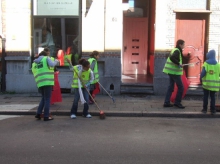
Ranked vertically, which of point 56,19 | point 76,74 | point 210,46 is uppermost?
point 56,19

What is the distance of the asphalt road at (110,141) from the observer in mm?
5027

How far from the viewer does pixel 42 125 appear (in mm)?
7195

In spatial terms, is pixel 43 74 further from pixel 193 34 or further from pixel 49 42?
pixel 193 34

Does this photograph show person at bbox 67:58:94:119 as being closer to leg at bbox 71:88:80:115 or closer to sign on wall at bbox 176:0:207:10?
leg at bbox 71:88:80:115

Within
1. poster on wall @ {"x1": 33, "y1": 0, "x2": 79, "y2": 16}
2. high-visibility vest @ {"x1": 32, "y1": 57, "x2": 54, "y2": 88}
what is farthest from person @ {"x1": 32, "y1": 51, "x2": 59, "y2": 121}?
poster on wall @ {"x1": 33, "y1": 0, "x2": 79, "y2": 16}

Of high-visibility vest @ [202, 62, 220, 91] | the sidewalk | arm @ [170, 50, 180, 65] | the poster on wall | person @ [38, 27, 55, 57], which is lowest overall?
the sidewalk

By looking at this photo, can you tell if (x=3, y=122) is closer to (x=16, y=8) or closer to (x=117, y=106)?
(x=117, y=106)

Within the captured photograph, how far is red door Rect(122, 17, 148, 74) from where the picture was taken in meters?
13.1

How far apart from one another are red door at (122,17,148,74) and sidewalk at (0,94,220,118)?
2809mm

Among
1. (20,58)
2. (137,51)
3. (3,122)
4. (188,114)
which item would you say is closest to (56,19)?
(20,58)

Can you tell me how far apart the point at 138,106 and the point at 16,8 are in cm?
529

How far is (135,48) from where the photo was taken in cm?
1316

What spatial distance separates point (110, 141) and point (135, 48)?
7.67 metres

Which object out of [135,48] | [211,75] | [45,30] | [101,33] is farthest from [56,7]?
[211,75]
